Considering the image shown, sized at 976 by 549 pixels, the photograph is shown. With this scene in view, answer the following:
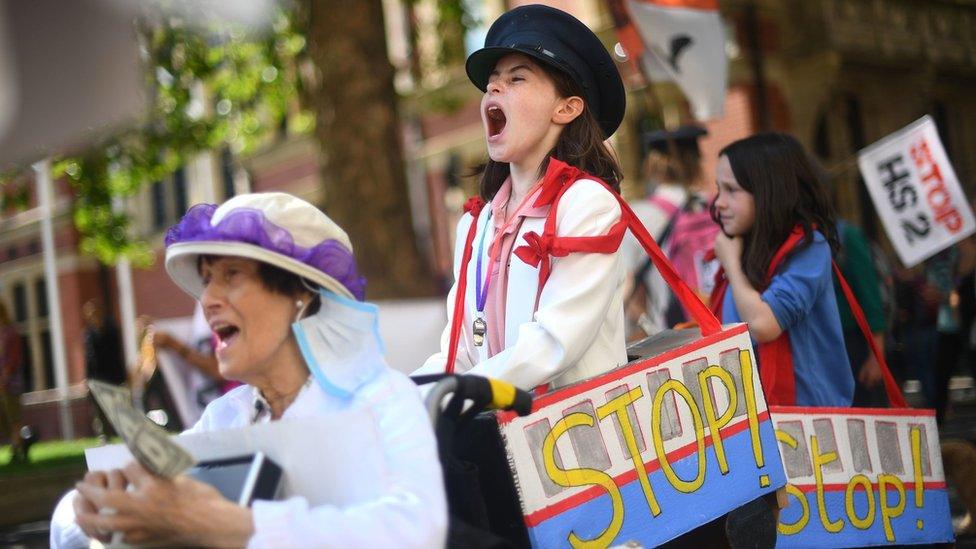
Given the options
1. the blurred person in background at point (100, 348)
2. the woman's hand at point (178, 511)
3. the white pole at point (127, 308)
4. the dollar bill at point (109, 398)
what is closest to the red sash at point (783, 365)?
the woman's hand at point (178, 511)

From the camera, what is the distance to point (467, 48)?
910 inches

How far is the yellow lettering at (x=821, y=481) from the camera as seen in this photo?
3943 millimetres

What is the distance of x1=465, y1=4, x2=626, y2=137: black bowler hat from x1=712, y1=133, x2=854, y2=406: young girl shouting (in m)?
1.05

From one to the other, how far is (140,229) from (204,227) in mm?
33510

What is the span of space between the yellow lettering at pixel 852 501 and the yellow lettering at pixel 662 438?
91cm

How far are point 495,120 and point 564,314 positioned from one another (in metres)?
0.69

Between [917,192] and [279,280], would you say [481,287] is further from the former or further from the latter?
[917,192]

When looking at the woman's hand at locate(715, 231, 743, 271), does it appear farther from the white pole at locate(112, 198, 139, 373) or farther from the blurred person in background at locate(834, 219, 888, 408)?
the white pole at locate(112, 198, 139, 373)

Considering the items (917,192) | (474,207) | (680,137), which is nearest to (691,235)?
(680,137)

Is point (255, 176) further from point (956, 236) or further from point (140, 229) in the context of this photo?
point (956, 236)

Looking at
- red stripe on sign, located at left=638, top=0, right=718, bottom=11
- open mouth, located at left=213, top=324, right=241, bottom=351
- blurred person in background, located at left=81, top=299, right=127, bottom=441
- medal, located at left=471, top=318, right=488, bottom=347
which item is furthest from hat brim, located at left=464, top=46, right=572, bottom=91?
blurred person in background, located at left=81, top=299, right=127, bottom=441

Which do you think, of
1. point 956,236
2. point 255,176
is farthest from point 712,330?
point 255,176

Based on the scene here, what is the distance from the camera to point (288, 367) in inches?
108

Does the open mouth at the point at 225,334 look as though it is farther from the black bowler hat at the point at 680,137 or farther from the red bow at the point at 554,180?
the black bowler hat at the point at 680,137
